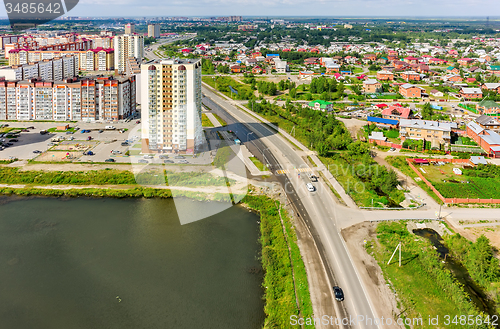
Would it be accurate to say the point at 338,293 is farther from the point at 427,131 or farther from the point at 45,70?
the point at 45,70

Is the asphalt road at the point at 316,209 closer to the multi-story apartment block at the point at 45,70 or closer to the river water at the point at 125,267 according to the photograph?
the river water at the point at 125,267

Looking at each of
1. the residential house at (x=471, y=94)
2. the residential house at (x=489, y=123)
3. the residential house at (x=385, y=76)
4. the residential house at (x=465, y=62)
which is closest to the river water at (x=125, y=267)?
the residential house at (x=489, y=123)

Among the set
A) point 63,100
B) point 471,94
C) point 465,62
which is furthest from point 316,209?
point 465,62

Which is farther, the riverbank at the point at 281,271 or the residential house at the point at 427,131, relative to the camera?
the residential house at the point at 427,131

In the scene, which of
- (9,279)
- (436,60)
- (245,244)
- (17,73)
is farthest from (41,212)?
(436,60)

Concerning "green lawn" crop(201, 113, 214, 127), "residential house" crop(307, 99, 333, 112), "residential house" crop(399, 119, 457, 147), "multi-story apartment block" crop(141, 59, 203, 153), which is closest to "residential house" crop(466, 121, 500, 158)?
"residential house" crop(399, 119, 457, 147)
